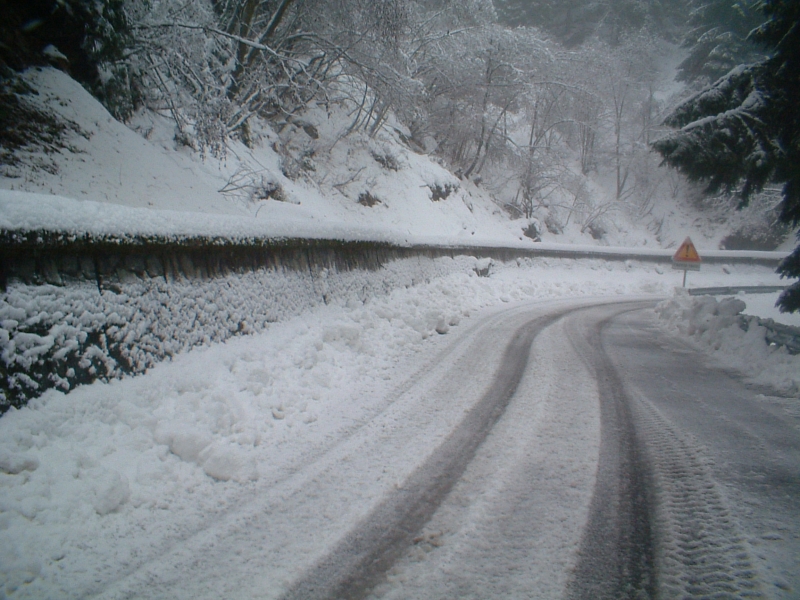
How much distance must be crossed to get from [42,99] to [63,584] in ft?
24.4

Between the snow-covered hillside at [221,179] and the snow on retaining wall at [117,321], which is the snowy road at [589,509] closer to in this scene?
the snow on retaining wall at [117,321]

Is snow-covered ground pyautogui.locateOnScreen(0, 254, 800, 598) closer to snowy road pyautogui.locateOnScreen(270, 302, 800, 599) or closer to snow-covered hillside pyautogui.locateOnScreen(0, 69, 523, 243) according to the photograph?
snowy road pyautogui.locateOnScreen(270, 302, 800, 599)

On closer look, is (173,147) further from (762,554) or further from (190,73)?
(762,554)

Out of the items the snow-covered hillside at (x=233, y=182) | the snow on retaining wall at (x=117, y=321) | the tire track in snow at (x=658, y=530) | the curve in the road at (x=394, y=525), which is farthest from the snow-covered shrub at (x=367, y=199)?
the tire track in snow at (x=658, y=530)

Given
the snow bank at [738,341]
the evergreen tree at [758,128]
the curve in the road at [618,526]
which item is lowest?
the curve in the road at [618,526]

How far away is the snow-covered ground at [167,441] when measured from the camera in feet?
5.99

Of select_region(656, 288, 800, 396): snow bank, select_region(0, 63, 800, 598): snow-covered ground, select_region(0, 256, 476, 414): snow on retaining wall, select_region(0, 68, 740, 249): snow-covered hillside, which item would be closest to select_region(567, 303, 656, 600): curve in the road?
select_region(0, 63, 800, 598): snow-covered ground

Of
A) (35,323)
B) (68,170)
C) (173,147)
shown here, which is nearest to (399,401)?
(35,323)

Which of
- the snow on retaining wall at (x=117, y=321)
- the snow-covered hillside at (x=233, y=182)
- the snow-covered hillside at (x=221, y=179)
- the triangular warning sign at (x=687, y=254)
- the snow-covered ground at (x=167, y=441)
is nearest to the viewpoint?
the snow-covered ground at (x=167, y=441)

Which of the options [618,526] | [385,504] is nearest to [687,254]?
[618,526]

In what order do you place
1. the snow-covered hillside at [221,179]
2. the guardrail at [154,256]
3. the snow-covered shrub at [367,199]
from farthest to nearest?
the snow-covered shrub at [367,199], the snow-covered hillside at [221,179], the guardrail at [154,256]

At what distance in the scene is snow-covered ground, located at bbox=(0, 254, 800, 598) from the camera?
1826mm

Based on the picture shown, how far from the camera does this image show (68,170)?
218 inches

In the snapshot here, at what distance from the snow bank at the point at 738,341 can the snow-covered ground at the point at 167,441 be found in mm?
174
